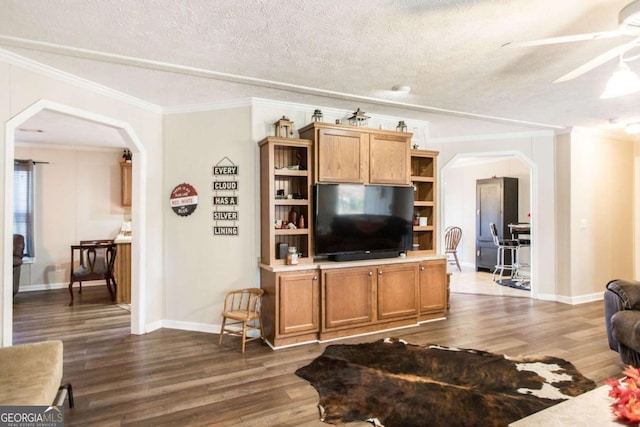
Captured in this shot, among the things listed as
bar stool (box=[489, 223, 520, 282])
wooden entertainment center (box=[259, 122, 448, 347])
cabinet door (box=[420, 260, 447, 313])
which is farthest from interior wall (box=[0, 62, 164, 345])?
bar stool (box=[489, 223, 520, 282])

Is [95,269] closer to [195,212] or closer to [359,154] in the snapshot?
[195,212]

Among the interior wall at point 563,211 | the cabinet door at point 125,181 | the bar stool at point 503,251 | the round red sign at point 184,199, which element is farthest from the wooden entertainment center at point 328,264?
the cabinet door at point 125,181

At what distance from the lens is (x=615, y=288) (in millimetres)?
3340

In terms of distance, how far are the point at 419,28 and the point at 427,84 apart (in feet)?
4.01

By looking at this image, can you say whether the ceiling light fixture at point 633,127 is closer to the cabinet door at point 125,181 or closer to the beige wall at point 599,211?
the beige wall at point 599,211

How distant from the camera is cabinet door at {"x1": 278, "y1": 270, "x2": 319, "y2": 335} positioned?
3.74 meters

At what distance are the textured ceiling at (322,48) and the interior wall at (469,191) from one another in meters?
3.83

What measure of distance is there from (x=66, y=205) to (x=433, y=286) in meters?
6.70

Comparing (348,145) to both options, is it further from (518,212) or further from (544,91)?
(518,212)

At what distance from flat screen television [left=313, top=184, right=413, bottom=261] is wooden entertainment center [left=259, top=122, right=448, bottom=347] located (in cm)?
11

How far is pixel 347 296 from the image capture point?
4.04 m

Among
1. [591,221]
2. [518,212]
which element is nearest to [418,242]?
[591,221]

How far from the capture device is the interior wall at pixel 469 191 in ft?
26.3

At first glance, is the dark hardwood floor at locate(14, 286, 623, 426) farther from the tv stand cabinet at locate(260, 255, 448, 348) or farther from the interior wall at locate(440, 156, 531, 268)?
the interior wall at locate(440, 156, 531, 268)
